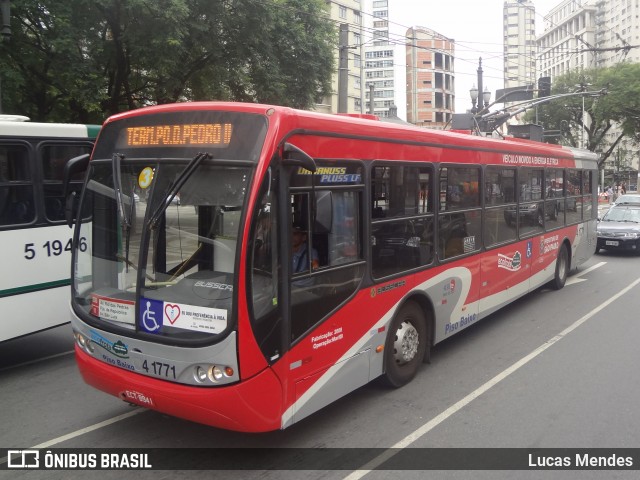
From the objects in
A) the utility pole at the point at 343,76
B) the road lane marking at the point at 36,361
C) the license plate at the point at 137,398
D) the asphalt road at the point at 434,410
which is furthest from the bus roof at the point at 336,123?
the utility pole at the point at 343,76

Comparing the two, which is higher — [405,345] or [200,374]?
[200,374]

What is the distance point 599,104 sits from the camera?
44.6 m

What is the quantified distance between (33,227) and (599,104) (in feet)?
157

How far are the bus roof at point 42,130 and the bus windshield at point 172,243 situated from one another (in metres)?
2.60

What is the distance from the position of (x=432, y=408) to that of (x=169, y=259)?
9.52 ft

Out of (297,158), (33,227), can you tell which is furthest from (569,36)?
(297,158)

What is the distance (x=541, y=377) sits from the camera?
6121 millimetres

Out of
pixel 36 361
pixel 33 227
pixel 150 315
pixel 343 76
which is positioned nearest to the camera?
pixel 150 315

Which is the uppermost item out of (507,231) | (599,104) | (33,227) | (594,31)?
(594,31)

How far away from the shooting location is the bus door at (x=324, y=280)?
420 cm

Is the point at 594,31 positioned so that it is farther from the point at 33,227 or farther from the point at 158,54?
the point at 33,227

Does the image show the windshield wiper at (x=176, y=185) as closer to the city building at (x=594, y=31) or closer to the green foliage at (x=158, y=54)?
the green foliage at (x=158, y=54)

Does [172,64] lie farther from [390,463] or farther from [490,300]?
[390,463]

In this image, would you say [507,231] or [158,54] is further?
[158,54]
